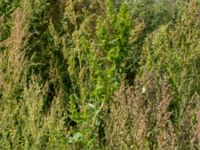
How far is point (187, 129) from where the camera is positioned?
2602 millimetres

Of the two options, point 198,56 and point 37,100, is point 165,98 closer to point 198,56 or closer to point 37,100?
point 37,100

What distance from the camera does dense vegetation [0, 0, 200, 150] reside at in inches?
105

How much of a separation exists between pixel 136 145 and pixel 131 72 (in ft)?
5.64

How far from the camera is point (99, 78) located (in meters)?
3.39

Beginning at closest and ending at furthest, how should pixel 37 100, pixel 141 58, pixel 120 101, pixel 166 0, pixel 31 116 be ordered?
pixel 120 101, pixel 31 116, pixel 37 100, pixel 141 58, pixel 166 0

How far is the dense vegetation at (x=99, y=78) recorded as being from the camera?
2.66 metres

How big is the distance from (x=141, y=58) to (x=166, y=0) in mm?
1445

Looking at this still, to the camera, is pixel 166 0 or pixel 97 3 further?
pixel 166 0

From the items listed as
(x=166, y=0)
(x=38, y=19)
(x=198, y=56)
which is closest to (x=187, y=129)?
(x=198, y=56)

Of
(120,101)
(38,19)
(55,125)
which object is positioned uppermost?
(38,19)

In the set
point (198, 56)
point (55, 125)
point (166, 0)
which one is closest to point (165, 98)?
point (55, 125)

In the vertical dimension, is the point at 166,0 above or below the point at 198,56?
above

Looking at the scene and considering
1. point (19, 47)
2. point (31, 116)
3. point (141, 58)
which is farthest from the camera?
point (141, 58)

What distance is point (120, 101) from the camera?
273 cm
